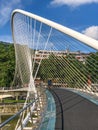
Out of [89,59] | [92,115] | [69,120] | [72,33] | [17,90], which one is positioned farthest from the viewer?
[17,90]

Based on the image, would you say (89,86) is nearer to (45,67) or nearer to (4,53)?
(45,67)

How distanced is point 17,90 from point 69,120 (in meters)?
52.4

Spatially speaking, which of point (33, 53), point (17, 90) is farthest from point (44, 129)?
point (17, 90)

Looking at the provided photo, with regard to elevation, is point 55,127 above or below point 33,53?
below

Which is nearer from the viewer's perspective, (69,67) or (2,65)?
(69,67)

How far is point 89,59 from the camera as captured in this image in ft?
40.6

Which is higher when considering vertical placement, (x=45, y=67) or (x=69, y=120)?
(x=45, y=67)

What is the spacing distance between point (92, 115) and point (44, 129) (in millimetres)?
2956

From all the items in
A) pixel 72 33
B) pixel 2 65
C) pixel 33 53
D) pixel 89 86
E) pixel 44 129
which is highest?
pixel 2 65

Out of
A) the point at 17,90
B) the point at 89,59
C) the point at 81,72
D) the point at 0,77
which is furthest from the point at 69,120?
the point at 0,77

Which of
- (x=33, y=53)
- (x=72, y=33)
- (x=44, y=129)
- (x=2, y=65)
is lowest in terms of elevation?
(x=44, y=129)

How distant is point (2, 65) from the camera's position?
239 ft

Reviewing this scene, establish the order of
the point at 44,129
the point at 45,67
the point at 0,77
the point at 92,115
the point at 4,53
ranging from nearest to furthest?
the point at 44,129, the point at 92,115, the point at 45,67, the point at 0,77, the point at 4,53

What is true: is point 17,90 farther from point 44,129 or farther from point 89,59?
Result: point 44,129
